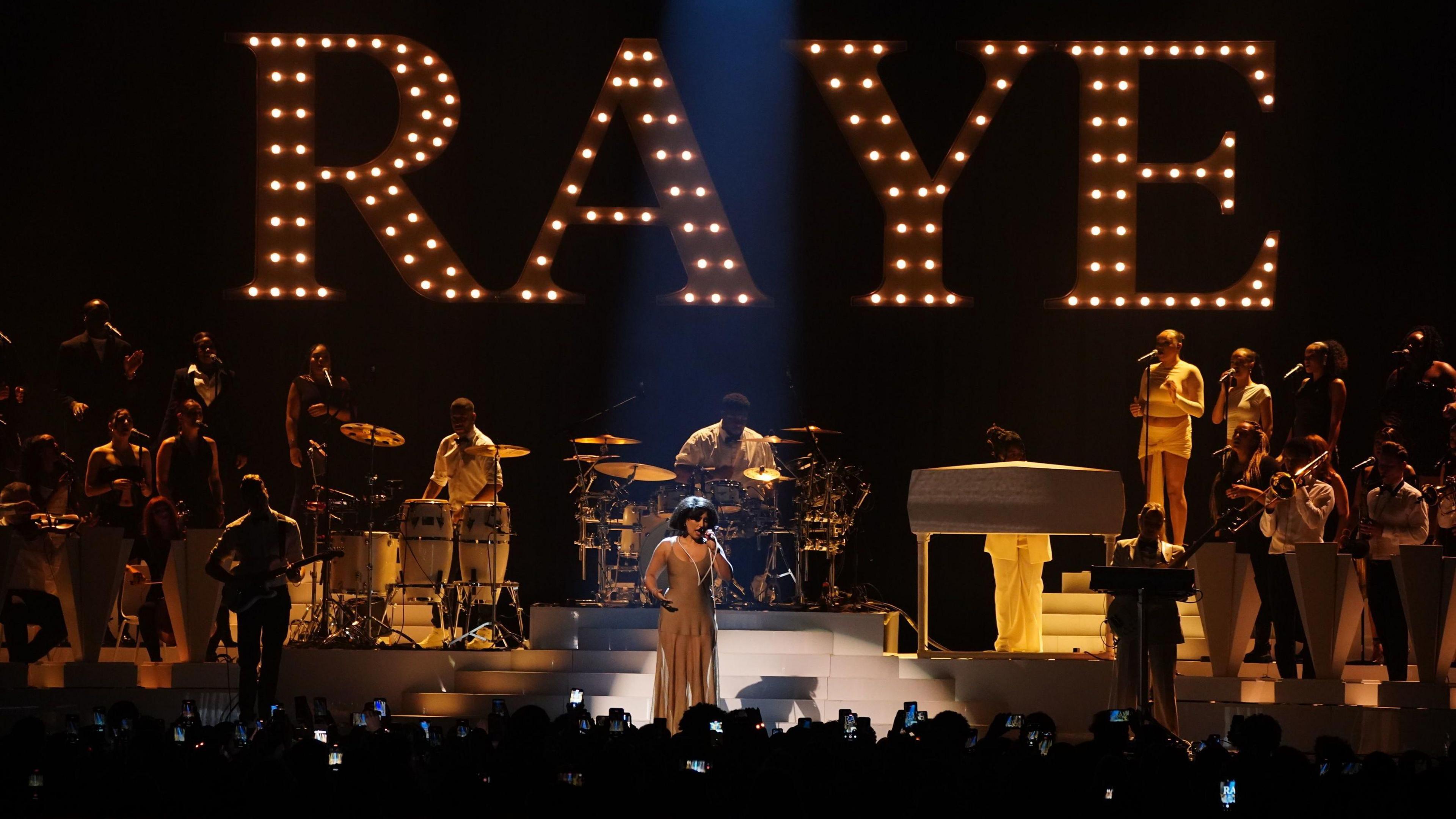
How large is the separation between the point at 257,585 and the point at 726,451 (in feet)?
10.9

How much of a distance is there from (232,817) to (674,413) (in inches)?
325

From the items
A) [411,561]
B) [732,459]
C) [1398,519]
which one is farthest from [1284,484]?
[411,561]

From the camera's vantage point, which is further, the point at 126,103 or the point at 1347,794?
the point at 126,103

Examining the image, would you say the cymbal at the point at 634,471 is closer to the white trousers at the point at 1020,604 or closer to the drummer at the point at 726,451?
the drummer at the point at 726,451

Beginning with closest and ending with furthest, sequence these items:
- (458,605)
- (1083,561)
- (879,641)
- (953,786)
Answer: (953,786) → (879,641) → (458,605) → (1083,561)

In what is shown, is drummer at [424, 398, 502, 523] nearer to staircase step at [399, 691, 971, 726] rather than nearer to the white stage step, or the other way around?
the white stage step

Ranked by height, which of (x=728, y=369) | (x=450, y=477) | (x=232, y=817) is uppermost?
(x=728, y=369)

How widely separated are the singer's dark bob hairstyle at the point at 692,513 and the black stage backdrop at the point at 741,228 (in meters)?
3.78

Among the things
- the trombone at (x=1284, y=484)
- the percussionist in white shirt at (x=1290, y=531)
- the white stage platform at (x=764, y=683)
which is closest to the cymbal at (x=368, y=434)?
the white stage platform at (x=764, y=683)

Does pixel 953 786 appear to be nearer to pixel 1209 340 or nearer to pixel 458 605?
pixel 458 605

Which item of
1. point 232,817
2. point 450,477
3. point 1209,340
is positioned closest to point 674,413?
point 450,477

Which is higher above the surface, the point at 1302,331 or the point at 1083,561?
the point at 1302,331

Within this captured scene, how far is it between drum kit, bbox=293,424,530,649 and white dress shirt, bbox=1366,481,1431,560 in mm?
5028

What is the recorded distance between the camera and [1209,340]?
1270 cm
